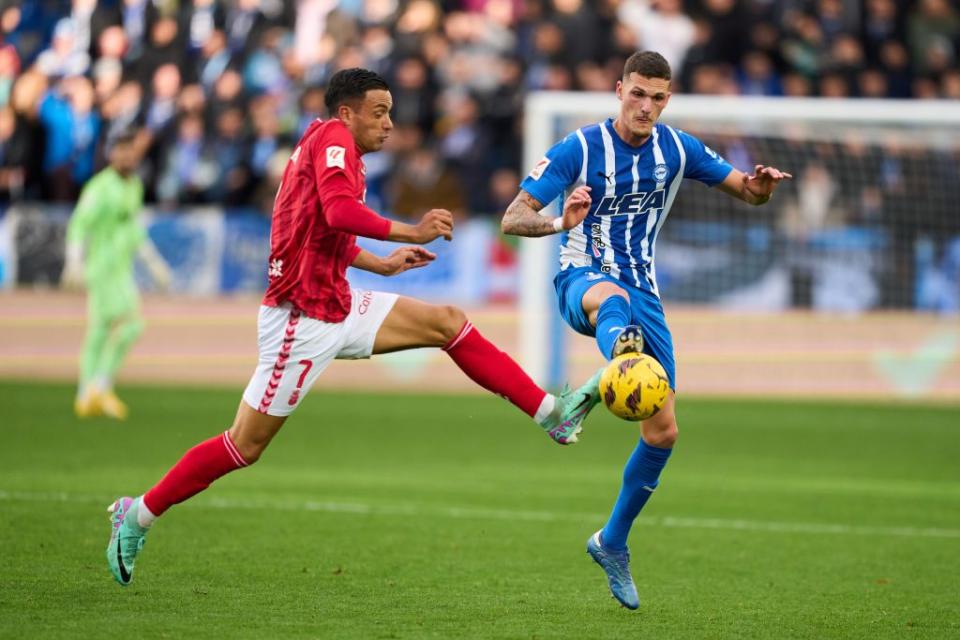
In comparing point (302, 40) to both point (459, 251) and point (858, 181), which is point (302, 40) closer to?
point (459, 251)

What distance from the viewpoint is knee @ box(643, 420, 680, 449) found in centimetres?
734

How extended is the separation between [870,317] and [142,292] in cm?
981

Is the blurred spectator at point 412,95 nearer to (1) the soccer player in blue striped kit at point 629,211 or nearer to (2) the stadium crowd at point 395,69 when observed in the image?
(2) the stadium crowd at point 395,69

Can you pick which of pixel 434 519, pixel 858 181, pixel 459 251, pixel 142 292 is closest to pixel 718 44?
pixel 858 181

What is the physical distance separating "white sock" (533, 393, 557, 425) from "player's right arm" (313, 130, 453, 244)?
0.94 metres

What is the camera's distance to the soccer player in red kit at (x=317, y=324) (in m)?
7.12

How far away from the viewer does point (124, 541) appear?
23.6ft

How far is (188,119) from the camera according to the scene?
2247cm

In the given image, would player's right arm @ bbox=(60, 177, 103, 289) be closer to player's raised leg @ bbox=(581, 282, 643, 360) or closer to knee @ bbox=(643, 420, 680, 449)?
player's raised leg @ bbox=(581, 282, 643, 360)

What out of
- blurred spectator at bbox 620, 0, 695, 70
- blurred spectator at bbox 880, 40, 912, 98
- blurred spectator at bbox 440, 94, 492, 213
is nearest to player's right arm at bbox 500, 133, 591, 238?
blurred spectator at bbox 440, 94, 492, 213

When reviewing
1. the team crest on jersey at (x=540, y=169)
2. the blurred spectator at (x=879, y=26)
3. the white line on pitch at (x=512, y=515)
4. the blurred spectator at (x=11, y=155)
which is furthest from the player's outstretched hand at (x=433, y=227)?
the blurred spectator at (x=879, y=26)

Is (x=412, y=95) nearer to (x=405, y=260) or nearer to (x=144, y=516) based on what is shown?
(x=405, y=260)

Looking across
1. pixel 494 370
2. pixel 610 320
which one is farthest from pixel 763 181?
pixel 494 370

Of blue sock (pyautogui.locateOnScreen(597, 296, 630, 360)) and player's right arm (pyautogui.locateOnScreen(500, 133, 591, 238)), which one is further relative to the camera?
blue sock (pyautogui.locateOnScreen(597, 296, 630, 360))
